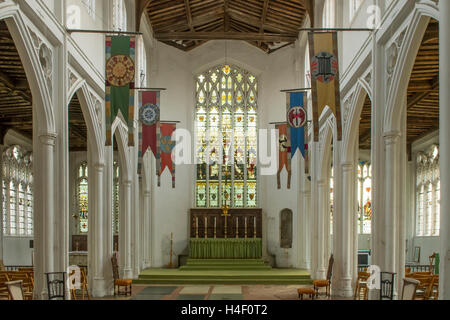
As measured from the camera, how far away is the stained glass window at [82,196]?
24469 millimetres

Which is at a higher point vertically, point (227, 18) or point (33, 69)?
point (227, 18)

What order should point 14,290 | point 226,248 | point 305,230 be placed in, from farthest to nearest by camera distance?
point 226,248 → point 305,230 → point 14,290

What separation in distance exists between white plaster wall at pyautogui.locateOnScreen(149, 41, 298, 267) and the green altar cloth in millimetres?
865

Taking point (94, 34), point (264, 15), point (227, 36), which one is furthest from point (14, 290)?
point (264, 15)

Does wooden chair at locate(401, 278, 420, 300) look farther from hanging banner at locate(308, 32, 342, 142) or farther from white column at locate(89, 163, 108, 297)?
white column at locate(89, 163, 108, 297)

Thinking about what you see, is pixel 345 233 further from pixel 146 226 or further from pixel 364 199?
pixel 364 199

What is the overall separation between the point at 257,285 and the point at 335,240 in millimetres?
3925

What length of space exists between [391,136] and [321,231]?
308 inches

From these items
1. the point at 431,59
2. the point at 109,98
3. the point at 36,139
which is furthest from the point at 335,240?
the point at 36,139

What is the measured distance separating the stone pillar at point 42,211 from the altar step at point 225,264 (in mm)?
10907

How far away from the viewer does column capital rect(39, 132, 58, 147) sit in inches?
404

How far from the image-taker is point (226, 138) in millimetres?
24094
